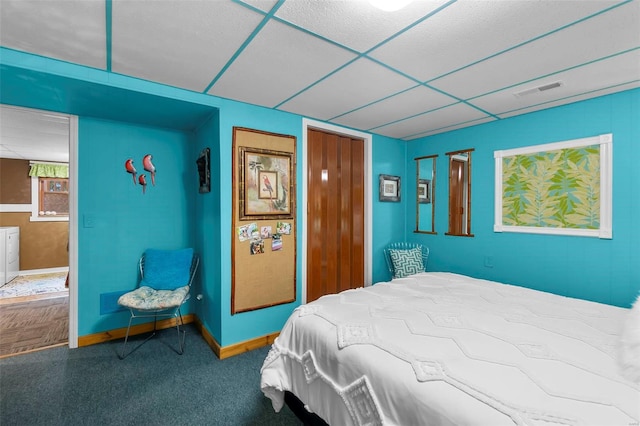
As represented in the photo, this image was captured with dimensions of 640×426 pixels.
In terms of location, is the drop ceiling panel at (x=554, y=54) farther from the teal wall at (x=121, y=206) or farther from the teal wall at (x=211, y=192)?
the teal wall at (x=121, y=206)

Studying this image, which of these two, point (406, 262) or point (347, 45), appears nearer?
point (347, 45)

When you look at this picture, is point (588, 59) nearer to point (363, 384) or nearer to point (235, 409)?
point (363, 384)

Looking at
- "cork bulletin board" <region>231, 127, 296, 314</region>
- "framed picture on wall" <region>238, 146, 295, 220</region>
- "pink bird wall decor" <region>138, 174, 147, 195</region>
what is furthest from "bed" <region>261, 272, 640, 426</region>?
"pink bird wall decor" <region>138, 174, 147, 195</region>

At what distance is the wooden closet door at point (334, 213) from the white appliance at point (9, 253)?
5451 mm

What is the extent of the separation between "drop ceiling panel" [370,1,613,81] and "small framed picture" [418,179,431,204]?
6.53ft

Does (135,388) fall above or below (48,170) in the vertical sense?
below

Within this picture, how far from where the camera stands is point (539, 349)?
4.05ft

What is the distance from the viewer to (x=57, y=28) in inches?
61.6

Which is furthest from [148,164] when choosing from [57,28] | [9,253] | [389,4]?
[9,253]

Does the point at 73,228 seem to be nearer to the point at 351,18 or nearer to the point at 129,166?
the point at 129,166

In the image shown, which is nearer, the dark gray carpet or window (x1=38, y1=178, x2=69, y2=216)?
the dark gray carpet

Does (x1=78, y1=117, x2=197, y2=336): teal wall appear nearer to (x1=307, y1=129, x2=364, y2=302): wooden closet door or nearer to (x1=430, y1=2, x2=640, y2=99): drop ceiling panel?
(x1=307, y1=129, x2=364, y2=302): wooden closet door

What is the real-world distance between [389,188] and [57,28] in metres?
3.45

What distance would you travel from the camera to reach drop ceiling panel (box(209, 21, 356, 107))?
5.46 ft
